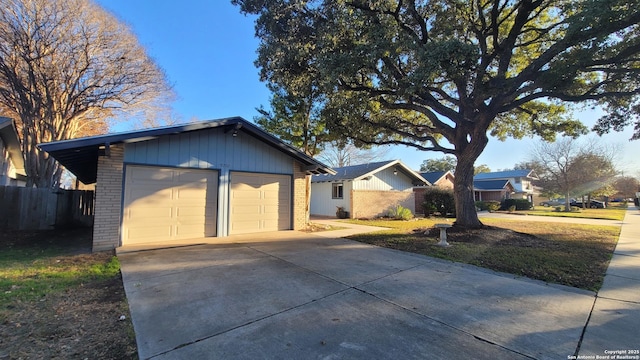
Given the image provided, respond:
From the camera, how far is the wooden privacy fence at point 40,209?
1010 centimetres

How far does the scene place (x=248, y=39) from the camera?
11953mm

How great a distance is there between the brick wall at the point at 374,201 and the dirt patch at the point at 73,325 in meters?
15.1

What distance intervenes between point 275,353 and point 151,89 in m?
17.4

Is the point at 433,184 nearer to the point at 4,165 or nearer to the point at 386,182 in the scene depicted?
the point at 386,182

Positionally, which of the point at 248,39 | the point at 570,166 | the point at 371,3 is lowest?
the point at 570,166

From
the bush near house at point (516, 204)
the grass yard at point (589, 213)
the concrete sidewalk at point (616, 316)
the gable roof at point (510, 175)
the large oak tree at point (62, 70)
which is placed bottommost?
the concrete sidewalk at point (616, 316)

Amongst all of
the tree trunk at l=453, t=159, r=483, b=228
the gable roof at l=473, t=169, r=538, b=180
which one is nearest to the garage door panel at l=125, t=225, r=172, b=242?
the tree trunk at l=453, t=159, r=483, b=228

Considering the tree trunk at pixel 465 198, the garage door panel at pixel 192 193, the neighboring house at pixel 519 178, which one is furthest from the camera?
the neighboring house at pixel 519 178

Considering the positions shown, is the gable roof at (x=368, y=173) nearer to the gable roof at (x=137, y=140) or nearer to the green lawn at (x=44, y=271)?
the gable roof at (x=137, y=140)

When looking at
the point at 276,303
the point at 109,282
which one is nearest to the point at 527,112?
the point at 276,303

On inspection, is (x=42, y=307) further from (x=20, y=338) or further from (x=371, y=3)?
(x=371, y=3)

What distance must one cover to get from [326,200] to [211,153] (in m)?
12.9

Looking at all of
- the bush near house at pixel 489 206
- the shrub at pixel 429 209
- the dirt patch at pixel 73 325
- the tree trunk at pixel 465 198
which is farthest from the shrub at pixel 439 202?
the dirt patch at pixel 73 325

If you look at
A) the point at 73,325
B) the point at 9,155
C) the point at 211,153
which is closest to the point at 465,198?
the point at 211,153
